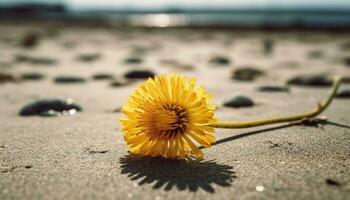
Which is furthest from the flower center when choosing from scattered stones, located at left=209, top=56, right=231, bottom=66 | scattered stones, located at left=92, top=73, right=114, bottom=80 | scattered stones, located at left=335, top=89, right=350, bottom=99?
scattered stones, located at left=209, top=56, right=231, bottom=66

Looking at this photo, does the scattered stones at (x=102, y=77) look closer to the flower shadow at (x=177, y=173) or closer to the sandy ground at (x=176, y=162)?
the sandy ground at (x=176, y=162)

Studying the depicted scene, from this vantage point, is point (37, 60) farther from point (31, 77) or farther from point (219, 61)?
point (219, 61)

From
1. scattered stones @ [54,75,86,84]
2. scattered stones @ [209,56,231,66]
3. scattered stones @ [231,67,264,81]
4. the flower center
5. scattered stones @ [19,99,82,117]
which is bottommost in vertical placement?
scattered stones @ [209,56,231,66]

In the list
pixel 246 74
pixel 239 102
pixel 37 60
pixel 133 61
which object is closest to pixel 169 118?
pixel 239 102

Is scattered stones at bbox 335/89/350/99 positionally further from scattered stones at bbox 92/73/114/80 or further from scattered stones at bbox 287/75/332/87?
scattered stones at bbox 92/73/114/80

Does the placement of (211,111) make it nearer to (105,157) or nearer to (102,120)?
(105,157)

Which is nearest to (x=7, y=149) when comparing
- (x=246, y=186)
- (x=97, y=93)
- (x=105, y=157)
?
(x=105, y=157)

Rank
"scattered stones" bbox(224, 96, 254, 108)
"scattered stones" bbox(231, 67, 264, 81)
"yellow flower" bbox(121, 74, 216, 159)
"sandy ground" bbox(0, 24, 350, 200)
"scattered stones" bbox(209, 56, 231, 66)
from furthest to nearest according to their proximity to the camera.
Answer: "scattered stones" bbox(209, 56, 231, 66), "scattered stones" bbox(231, 67, 264, 81), "scattered stones" bbox(224, 96, 254, 108), "yellow flower" bbox(121, 74, 216, 159), "sandy ground" bbox(0, 24, 350, 200)
